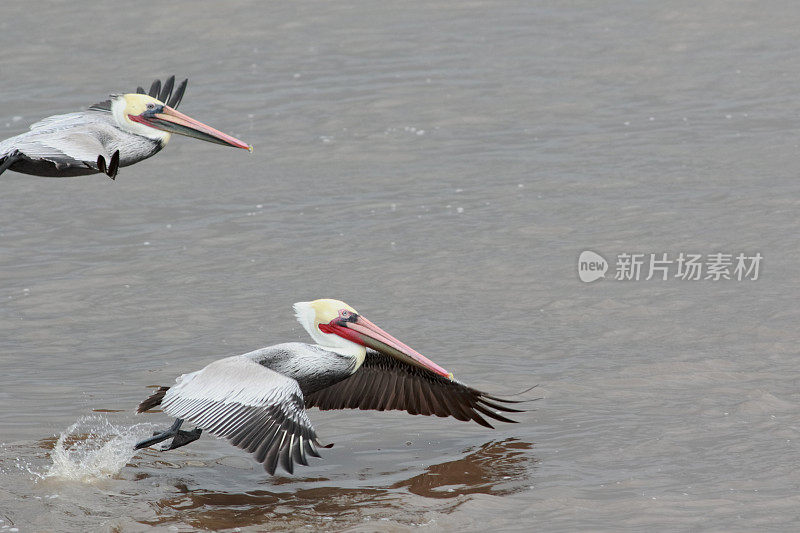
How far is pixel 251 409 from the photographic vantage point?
575 cm

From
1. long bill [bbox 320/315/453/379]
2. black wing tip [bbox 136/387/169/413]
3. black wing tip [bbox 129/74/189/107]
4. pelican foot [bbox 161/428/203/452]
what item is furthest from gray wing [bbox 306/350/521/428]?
black wing tip [bbox 129/74/189/107]

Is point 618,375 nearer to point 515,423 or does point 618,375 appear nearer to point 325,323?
point 515,423

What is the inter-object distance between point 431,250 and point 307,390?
3513mm

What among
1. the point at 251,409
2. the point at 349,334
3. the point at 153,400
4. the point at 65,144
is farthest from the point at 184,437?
the point at 65,144

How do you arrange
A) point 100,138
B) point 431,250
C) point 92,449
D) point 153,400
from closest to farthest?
point 153,400, point 92,449, point 100,138, point 431,250

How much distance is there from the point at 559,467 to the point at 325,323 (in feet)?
4.55

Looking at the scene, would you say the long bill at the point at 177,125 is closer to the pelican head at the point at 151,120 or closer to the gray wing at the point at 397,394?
the pelican head at the point at 151,120

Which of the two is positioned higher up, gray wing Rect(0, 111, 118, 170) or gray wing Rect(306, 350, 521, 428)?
gray wing Rect(0, 111, 118, 170)

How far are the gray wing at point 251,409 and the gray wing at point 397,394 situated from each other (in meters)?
0.87

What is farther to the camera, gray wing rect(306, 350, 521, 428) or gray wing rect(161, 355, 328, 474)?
gray wing rect(306, 350, 521, 428)

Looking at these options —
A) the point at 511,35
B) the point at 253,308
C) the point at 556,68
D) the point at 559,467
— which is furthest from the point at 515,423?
the point at 511,35

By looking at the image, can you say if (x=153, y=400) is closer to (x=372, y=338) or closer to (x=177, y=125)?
(x=372, y=338)

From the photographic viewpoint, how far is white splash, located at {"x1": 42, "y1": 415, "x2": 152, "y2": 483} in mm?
6262

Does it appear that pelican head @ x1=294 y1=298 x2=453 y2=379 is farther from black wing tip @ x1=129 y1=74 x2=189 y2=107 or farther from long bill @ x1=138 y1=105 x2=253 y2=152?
black wing tip @ x1=129 y1=74 x2=189 y2=107
